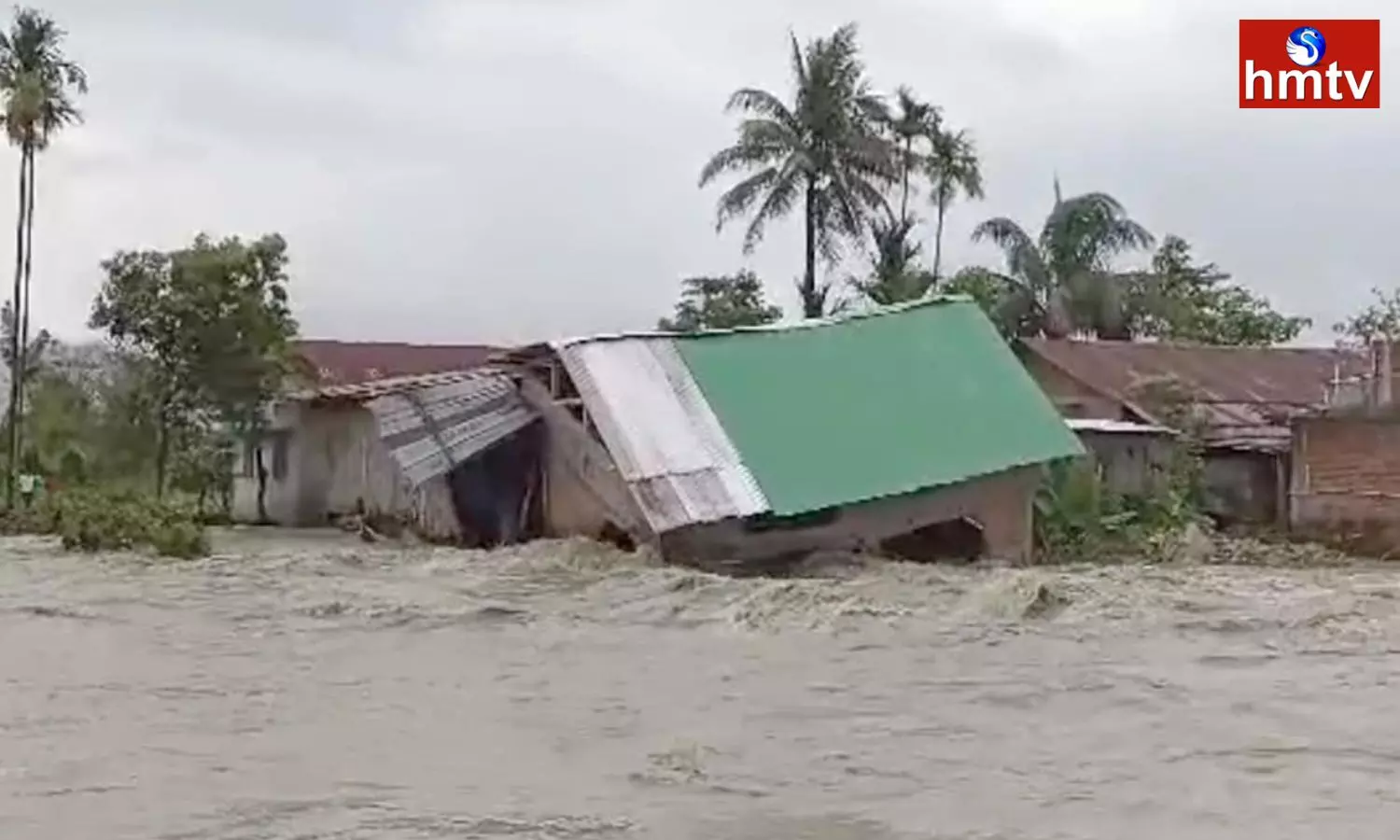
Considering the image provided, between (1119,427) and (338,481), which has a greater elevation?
(1119,427)

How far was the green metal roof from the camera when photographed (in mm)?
22188

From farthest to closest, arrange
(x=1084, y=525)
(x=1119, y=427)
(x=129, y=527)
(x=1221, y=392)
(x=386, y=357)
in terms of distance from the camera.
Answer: (x=386, y=357) < (x=1221, y=392) < (x=1119, y=427) < (x=1084, y=525) < (x=129, y=527)

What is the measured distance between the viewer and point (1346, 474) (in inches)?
1046

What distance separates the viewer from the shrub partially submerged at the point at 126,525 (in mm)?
23078

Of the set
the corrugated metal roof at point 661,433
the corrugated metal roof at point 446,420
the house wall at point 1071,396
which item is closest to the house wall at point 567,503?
the corrugated metal roof at point 446,420

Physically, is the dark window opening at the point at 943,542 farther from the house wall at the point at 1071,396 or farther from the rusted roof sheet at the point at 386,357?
the rusted roof sheet at the point at 386,357

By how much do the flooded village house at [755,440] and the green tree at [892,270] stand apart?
10948mm

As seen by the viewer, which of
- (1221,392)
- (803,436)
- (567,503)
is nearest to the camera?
(803,436)

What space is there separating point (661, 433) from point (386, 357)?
23.0 metres

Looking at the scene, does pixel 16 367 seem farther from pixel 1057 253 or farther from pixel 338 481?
pixel 1057 253

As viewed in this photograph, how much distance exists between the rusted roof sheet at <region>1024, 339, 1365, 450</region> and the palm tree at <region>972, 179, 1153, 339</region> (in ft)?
7.47

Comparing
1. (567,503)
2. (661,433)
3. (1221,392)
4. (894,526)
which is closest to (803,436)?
(894,526)

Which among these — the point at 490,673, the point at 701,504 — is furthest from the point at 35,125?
the point at 490,673

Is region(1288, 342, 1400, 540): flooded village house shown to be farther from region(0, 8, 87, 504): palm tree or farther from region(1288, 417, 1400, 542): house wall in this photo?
region(0, 8, 87, 504): palm tree
